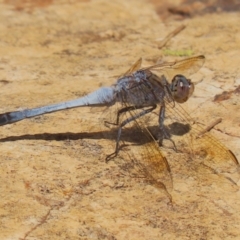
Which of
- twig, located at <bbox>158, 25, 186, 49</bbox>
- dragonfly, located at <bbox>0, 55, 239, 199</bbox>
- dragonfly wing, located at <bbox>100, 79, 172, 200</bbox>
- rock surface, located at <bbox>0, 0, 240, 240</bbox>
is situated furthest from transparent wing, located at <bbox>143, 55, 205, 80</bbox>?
twig, located at <bbox>158, 25, 186, 49</bbox>

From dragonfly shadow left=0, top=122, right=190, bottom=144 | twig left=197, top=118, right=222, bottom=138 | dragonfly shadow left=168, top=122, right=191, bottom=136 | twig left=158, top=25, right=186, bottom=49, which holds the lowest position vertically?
dragonfly shadow left=0, top=122, right=190, bottom=144

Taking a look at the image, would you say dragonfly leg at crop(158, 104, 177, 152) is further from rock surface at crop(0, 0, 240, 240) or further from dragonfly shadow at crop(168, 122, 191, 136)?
rock surface at crop(0, 0, 240, 240)

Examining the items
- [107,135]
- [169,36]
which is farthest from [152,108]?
[169,36]

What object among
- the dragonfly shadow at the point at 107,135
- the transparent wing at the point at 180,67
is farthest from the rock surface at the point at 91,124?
the transparent wing at the point at 180,67

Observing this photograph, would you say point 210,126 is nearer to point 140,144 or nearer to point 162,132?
point 162,132

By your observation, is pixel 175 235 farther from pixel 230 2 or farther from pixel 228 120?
pixel 230 2

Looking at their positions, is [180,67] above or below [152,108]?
above

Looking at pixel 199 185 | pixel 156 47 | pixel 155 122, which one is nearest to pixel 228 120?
pixel 155 122

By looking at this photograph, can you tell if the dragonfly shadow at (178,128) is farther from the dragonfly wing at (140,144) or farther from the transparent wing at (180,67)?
the transparent wing at (180,67)
